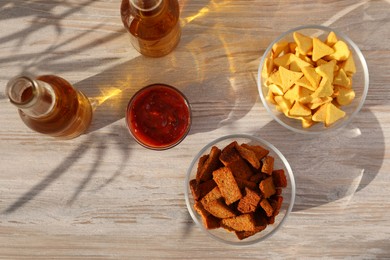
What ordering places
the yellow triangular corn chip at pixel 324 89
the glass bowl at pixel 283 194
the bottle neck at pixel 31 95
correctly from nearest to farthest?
1. the bottle neck at pixel 31 95
2. the yellow triangular corn chip at pixel 324 89
3. the glass bowl at pixel 283 194

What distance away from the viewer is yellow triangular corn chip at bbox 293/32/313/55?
1.16 m

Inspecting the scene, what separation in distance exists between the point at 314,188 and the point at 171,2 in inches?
24.2

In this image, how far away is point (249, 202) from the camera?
3.79 feet

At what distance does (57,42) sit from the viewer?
1.30 meters

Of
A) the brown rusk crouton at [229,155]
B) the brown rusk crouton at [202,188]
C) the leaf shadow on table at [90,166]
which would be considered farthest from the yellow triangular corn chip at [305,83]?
the leaf shadow on table at [90,166]

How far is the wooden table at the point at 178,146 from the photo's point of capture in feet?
→ 4.24

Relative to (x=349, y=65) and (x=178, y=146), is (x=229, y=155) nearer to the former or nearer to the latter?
(x=178, y=146)

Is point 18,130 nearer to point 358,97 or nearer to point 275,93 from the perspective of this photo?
point 275,93

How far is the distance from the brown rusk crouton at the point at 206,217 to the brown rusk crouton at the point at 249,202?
77 mm

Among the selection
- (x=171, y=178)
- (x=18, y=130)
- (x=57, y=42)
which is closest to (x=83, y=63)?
(x=57, y=42)

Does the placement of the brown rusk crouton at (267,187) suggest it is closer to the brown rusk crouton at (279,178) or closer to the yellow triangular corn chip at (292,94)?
the brown rusk crouton at (279,178)


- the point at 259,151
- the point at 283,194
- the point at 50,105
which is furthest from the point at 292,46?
the point at 50,105

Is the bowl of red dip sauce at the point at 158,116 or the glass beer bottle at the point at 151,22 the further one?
the bowl of red dip sauce at the point at 158,116

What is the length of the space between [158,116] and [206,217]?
0.95ft
